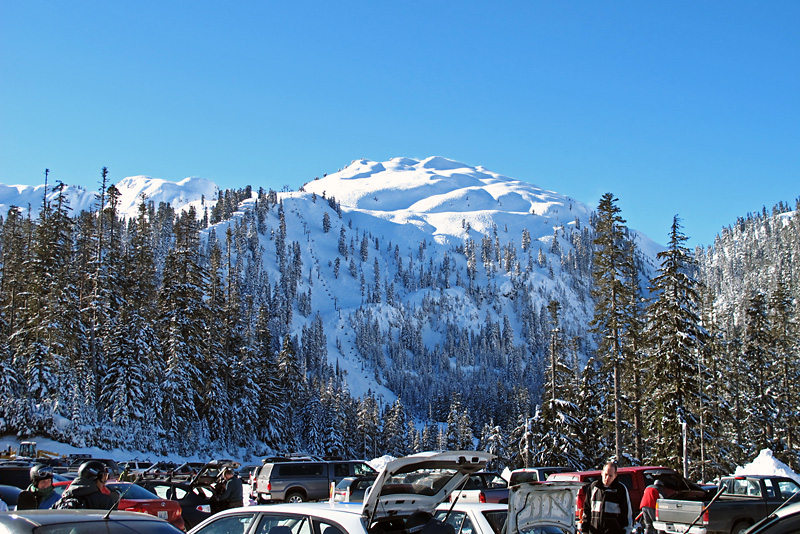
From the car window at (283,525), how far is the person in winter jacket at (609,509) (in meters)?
4.96

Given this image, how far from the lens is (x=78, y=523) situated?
5.50 m

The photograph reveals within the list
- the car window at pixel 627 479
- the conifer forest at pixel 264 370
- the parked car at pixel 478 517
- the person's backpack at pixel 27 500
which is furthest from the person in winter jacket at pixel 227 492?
the conifer forest at pixel 264 370

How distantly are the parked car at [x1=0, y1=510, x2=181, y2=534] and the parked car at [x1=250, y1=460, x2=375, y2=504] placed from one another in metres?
18.3

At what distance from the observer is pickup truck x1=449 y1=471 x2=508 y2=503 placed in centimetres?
1688

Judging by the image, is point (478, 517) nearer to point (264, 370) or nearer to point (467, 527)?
point (467, 527)

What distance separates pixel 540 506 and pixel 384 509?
2187 mm

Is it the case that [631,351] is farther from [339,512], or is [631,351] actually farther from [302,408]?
[302,408]

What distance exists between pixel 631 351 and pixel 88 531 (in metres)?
36.0

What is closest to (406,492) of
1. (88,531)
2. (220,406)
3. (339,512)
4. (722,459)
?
(339,512)

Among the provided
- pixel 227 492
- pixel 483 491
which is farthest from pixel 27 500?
pixel 483 491

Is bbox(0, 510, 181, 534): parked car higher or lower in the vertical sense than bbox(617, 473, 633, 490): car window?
higher

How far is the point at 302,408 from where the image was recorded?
241 ft

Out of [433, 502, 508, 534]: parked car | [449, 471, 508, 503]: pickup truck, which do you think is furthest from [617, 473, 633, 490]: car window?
[433, 502, 508, 534]: parked car

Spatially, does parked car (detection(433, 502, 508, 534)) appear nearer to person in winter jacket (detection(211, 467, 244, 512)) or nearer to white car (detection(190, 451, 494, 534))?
white car (detection(190, 451, 494, 534))
